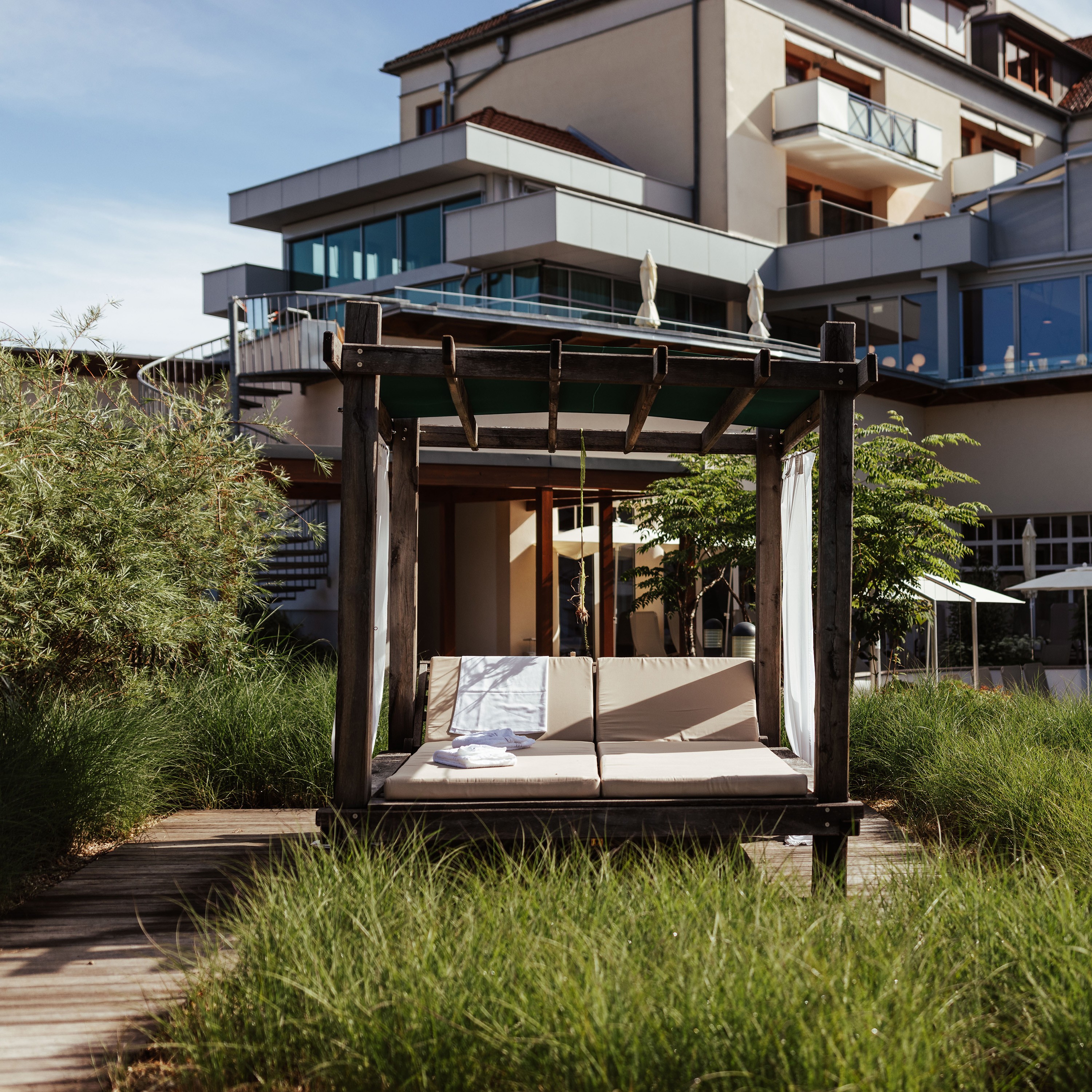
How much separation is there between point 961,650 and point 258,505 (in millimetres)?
11630

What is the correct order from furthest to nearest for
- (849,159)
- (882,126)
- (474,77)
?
(474,77) < (849,159) < (882,126)

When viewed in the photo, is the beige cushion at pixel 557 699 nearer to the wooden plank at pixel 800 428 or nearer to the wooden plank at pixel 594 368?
the wooden plank at pixel 800 428

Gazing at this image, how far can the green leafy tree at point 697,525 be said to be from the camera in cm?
1081

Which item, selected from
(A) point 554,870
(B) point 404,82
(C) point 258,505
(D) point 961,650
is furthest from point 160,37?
(B) point 404,82

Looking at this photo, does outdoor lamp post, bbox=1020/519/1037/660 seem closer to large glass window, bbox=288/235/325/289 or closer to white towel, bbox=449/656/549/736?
white towel, bbox=449/656/549/736

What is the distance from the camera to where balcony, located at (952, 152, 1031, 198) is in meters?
24.0

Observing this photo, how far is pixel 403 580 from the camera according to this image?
6.94 metres

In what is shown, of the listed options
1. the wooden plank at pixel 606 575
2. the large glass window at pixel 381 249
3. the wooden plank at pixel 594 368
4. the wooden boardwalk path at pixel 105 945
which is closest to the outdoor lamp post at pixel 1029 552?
the wooden plank at pixel 606 575

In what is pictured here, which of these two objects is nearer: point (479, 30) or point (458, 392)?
point (458, 392)

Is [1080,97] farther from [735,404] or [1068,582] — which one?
[735,404]

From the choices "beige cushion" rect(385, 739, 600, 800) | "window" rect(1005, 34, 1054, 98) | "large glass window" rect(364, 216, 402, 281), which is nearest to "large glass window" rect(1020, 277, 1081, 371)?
"window" rect(1005, 34, 1054, 98)

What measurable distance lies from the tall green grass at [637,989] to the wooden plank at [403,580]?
10.1 ft

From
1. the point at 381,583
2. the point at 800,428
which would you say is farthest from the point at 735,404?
the point at 381,583

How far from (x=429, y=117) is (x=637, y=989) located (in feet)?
85.2
